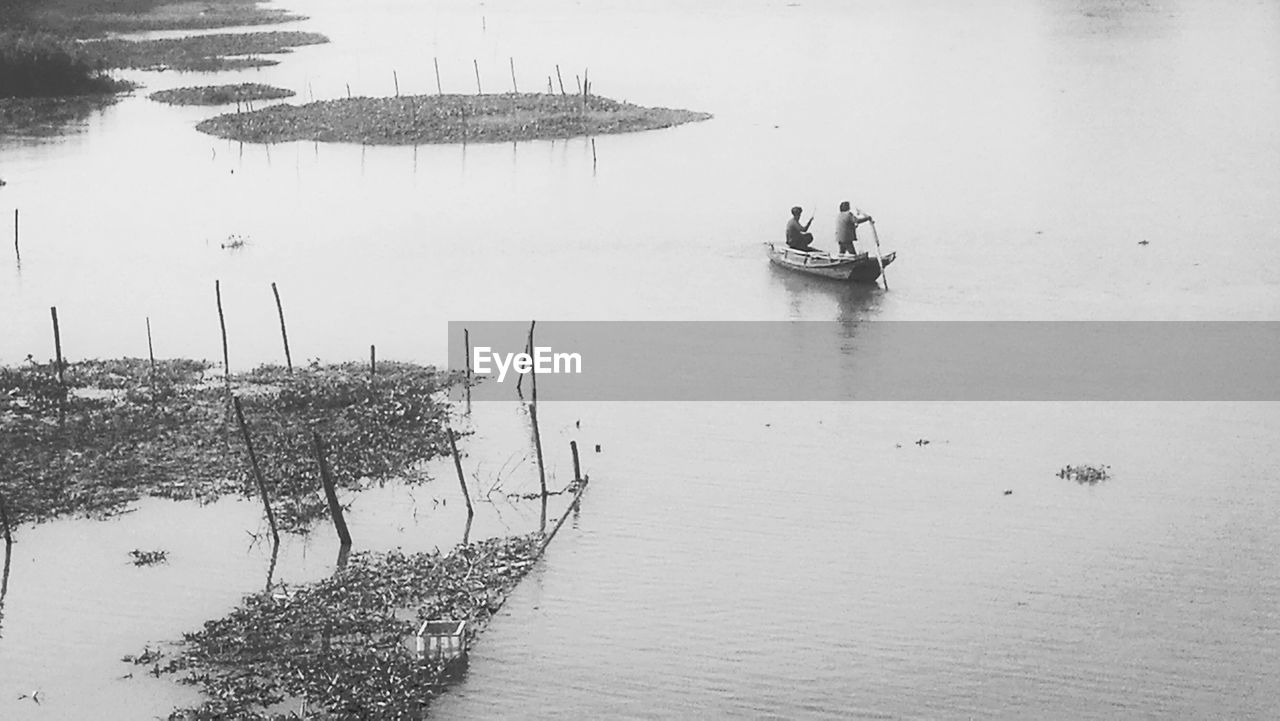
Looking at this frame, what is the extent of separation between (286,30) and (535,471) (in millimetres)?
92495

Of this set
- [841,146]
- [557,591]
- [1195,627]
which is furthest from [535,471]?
[841,146]

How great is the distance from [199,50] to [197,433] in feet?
A: 237

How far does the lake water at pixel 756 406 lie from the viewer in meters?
21.1

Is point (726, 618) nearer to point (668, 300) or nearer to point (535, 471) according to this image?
point (535, 471)

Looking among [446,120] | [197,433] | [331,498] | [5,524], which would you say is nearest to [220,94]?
[446,120]

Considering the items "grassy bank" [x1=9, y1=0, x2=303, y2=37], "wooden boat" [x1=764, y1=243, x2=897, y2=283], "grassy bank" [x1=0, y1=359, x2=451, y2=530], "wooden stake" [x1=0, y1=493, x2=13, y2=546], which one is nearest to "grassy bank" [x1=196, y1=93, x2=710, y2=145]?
"wooden boat" [x1=764, y1=243, x2=897, y2=283]

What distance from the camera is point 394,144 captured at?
65812 mm

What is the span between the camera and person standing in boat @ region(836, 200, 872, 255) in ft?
131

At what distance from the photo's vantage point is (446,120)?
6738 cm

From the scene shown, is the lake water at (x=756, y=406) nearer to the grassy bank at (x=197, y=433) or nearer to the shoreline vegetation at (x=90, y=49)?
the grassy bank at (x=197, y=433)

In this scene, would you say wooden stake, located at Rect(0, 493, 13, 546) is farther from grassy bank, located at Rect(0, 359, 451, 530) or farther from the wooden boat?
the wooden boat

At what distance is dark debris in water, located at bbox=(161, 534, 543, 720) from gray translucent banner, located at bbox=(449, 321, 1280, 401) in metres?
8.46

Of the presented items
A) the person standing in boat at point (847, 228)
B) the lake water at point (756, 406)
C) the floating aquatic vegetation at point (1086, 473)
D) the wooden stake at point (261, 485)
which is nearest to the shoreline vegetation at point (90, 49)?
the lake water at point (756, 406)

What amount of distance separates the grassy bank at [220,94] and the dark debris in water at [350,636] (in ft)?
182
